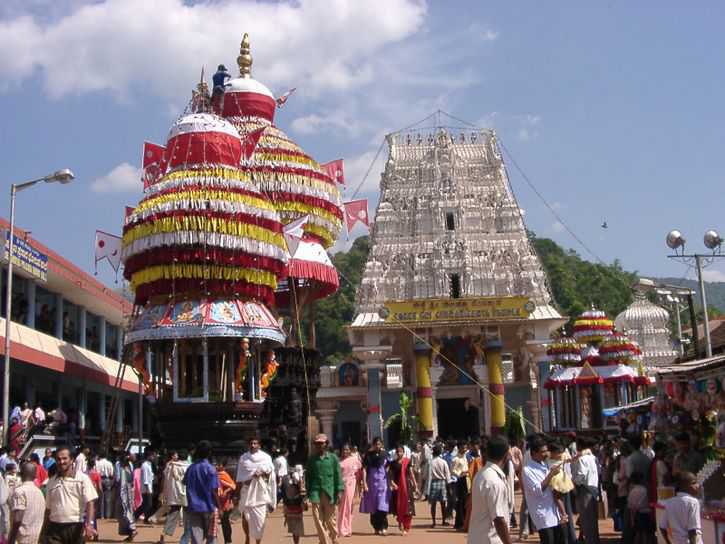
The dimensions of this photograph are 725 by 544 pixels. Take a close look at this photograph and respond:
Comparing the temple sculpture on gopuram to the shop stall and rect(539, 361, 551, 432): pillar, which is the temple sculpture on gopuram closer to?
the shop stall

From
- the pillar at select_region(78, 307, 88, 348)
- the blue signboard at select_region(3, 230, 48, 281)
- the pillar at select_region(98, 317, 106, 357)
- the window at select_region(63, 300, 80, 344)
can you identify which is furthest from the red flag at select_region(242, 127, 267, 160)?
the pillar at select_region(98, 317, 106, 357)

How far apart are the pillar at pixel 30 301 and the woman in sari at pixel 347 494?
49.7ft

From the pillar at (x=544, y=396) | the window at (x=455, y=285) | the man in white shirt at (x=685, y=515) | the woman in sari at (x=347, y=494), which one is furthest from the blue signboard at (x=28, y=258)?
the window at (x=455, y=285)

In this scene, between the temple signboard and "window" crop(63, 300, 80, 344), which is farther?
the temple signboard

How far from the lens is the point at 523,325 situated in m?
38.8

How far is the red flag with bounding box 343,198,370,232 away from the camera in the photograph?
31359 millimetres

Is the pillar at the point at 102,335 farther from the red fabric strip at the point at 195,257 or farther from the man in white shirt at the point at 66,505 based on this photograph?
the man in white shirt at the point at 66,505

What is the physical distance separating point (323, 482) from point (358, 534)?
372cm

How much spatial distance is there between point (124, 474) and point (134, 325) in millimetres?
6302

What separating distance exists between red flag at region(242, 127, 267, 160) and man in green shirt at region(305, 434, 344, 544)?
14211mm

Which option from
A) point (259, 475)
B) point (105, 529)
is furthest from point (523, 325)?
point (259, 475)

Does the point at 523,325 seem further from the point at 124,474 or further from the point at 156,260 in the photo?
the point at 124,474

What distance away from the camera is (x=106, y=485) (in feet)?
59.0

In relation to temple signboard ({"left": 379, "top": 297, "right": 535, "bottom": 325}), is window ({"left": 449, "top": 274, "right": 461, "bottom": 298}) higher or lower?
higher
